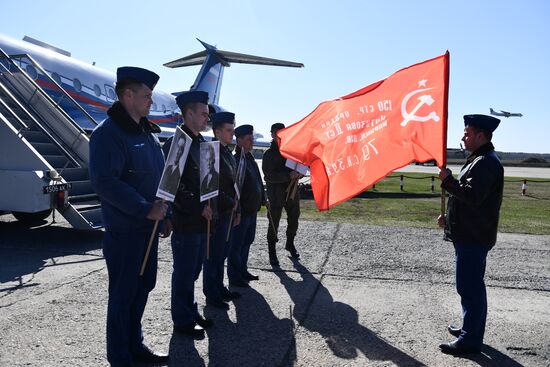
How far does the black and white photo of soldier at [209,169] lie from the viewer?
3.98 metres

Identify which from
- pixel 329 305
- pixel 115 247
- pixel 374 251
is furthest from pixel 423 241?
pixel 115 247

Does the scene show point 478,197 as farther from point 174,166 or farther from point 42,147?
point 42,147

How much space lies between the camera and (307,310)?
473 centimetres

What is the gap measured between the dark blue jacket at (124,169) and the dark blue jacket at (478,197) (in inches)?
91.7

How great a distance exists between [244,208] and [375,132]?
2032 millimetres

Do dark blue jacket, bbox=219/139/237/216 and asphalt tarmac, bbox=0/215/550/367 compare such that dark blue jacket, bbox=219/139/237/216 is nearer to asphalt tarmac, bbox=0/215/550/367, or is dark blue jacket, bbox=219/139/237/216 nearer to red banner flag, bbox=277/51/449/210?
red banner flag, bbox=277/51/449/210

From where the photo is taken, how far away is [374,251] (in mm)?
7383

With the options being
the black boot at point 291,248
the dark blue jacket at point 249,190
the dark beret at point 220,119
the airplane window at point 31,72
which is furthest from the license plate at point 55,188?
the airplane window at point 31,72

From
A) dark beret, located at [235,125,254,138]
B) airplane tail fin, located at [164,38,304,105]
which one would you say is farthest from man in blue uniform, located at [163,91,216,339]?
airplane tail fin, located at [164,38,304,105]

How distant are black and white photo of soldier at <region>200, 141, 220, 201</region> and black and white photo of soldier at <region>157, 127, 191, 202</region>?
363 mm

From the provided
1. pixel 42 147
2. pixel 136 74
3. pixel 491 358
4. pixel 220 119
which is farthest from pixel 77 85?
pixel 491 358

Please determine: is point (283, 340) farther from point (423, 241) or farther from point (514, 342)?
point (423, 241)

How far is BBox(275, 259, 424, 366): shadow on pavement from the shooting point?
12.1 feet

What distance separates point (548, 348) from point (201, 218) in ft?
10.5
